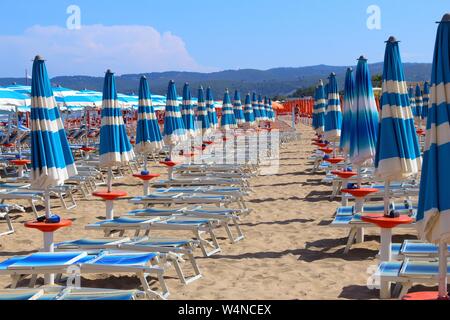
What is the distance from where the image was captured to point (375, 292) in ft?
16.9

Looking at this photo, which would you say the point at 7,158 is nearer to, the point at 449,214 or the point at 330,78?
the point at 330,78

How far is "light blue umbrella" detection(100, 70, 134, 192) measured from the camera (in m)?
7.85

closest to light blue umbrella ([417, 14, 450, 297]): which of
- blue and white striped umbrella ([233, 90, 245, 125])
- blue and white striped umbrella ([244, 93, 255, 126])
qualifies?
blue and white striped umbrella ([233, 90, 245, 125])

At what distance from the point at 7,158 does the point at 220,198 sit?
7.83 metres

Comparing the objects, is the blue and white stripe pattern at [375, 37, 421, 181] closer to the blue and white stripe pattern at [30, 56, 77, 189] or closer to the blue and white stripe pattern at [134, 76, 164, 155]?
the blue and white stripe pattern at [30, 56, 77, 189]

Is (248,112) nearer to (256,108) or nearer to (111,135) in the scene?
(256,108)

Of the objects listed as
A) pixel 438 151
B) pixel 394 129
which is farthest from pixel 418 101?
pixel 438 151

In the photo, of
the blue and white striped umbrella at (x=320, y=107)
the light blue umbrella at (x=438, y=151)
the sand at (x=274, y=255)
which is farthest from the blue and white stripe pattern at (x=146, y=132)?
the light blue umbrella at (x=438, y=151)

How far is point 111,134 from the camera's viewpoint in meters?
7.89

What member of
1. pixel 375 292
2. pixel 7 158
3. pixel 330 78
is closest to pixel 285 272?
pixel 375 292

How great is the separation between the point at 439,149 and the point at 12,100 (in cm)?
1158

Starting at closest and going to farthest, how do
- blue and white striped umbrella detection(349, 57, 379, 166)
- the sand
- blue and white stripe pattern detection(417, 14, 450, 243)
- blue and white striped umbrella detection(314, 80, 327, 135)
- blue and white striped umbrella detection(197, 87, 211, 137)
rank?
blue and white stripe pattern detection(417, 14, 450, 243) < the sand < blue and white striped umbrella detection(349, 57, 379, 166) < blue and white striped umbrella detection(314, 80, 327, 135) < blue and white striped umbrella detection(197, 87, 211, 137)

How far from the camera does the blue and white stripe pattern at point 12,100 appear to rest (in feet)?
43.0

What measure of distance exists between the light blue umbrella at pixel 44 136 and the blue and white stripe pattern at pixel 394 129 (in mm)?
3007
